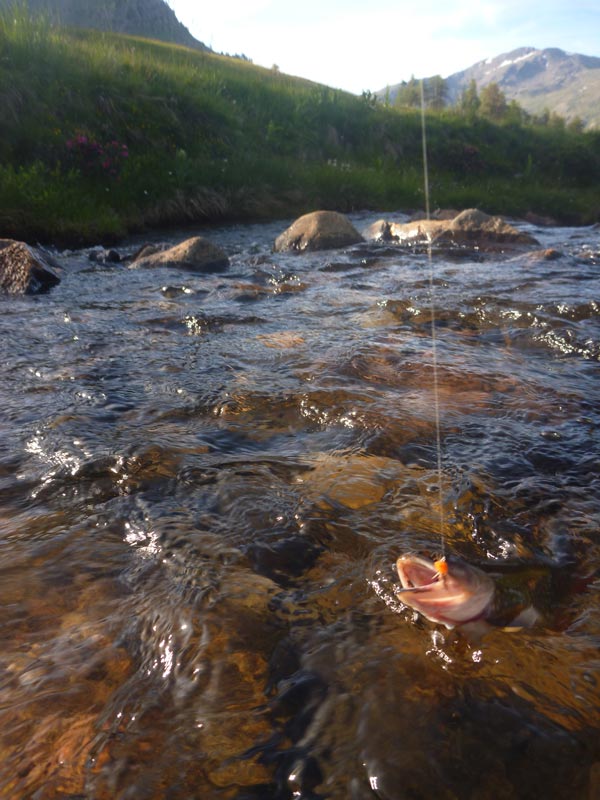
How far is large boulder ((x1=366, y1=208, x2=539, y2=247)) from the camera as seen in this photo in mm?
10016

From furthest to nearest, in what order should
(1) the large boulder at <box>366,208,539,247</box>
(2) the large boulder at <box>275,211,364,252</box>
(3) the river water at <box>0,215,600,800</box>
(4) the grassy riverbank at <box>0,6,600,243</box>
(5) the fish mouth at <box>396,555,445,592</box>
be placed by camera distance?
(4) the grassy riverbank at <box>0,6,600,243</box>, (1) the large boulder at <box>366,208,539,247</box>, (2) the large boulder at <box>275,211,364,252</box>, (5) the fish mouth at <box>396,555,445,592</box>, (3) the river water at <box>0,215,600,800</box>

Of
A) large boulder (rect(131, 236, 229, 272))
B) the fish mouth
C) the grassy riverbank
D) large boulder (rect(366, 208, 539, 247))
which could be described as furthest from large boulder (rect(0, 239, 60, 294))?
large boulder (rect(366, 208, 539, 247))

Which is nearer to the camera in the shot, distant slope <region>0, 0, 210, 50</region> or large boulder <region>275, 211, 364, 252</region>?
large boulder <region>275, 211, 364, 252</region>

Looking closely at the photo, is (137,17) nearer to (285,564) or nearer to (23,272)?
(23,272)

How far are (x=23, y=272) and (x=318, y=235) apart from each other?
491 centimetres

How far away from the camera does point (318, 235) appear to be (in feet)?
31.5

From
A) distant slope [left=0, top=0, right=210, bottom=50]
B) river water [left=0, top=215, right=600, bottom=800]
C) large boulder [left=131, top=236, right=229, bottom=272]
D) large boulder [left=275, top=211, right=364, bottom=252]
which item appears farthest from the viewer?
distant slope [left=0, top=0, right=210, bottom=50]

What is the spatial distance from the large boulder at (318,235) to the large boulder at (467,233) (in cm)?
133

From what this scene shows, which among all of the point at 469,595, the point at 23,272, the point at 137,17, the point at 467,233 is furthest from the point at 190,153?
the point at 137,17

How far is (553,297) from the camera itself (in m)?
5.89

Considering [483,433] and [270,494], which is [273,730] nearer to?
[270,494]

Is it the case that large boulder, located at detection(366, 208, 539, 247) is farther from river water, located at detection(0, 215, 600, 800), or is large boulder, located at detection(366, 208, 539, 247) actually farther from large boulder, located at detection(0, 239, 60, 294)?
large boulder, located at detection(0, 239, 60, 294)

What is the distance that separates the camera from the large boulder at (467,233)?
1002 cm

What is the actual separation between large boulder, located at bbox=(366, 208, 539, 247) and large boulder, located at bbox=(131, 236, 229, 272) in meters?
4.05
